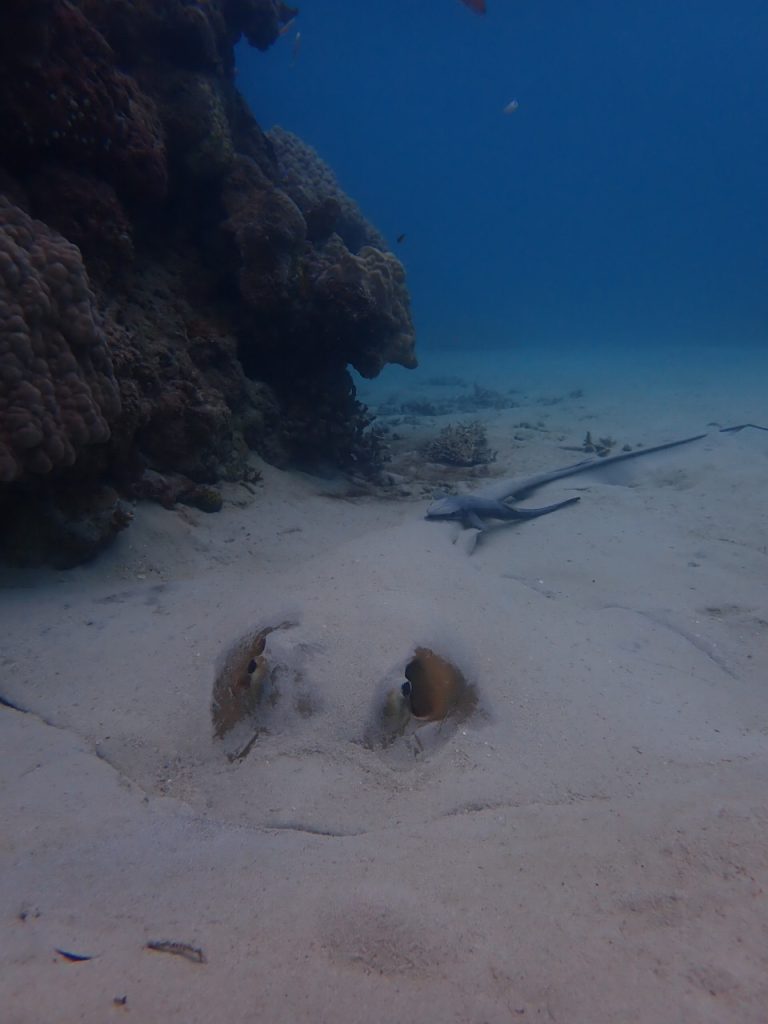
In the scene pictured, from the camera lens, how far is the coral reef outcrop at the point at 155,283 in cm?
463

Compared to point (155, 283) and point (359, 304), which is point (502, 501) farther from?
point (155, 283)

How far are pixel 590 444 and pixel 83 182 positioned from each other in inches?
418

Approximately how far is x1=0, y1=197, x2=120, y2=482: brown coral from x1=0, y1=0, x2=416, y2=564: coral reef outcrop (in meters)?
0.01

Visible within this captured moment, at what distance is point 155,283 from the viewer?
7.07 m

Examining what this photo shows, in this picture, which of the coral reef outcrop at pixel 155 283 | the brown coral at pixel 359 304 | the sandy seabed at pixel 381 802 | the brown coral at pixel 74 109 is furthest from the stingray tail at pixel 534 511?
the brown coral at pixel 74 109

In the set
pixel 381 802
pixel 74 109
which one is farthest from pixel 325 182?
pixel 381 802

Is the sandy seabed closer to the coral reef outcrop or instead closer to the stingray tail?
the coral reef outcrop

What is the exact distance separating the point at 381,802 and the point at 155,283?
23.0 feet

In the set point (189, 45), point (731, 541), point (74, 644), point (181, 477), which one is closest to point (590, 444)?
point (731, 541)

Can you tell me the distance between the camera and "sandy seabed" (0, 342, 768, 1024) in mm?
1591

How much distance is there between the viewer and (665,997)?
1506mm

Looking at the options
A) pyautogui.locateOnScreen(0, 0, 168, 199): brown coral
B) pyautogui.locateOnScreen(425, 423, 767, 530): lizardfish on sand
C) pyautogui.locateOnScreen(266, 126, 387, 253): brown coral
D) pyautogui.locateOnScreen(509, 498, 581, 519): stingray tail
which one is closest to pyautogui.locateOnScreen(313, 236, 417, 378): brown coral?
pyautogui.locateOnScreen(0, 0, 168, 199): brown coral

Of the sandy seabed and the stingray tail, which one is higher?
the stingray tail

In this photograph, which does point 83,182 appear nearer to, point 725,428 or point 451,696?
point 451,696
